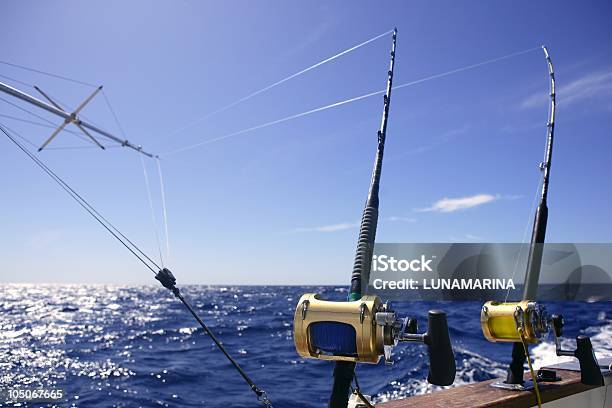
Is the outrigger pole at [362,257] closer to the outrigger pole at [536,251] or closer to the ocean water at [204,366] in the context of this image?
the outrigger pole at [536,251]

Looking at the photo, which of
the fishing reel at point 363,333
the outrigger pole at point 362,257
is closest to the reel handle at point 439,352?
the fishing reel at point 363,333

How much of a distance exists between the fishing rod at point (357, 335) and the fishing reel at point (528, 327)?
137cm

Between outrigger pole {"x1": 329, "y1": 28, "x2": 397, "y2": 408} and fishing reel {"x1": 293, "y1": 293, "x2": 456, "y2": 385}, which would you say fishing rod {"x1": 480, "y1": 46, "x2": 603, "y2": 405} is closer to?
outrigger pole {"x1": 329, "y1": 28, "x2": 397, "y2": 408}

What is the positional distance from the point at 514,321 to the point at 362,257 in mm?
1356

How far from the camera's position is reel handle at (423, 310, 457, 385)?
165cm

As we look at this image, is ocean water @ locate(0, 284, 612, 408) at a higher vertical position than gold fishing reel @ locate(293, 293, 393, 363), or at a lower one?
lower

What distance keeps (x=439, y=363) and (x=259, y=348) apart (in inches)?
494

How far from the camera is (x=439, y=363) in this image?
1660mm

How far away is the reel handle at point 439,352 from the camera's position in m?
1.65

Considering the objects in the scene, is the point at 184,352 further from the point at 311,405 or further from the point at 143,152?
the point at 143,152

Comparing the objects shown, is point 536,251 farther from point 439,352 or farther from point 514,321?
point 439,352

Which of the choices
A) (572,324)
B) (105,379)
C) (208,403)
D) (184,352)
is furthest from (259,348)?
(572,324)

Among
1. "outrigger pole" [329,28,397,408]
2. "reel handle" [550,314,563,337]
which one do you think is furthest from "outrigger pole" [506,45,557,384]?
"outrigger pole" [329,28,397,408]

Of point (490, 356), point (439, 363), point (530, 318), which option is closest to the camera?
point (439, 363)
